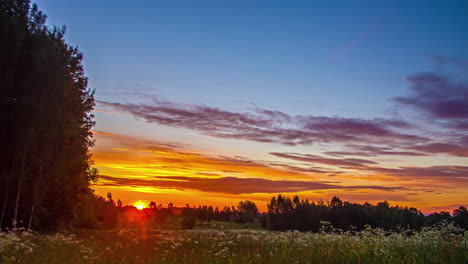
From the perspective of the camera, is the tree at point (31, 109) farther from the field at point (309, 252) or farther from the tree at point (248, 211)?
the tree at point (248, 211)

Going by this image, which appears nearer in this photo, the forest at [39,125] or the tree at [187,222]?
the forest at [39,125]

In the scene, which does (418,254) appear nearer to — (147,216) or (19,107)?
(19,107)

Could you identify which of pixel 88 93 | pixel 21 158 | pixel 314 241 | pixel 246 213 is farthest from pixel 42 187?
pixel 246 213

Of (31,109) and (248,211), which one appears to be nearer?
(31,109)

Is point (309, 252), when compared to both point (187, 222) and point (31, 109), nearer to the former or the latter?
point (31, 109)

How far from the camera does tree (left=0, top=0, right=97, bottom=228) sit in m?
22.8

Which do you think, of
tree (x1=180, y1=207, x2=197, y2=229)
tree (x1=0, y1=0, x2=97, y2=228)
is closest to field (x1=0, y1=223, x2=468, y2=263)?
tree (x1=0, y1=0, x2=97, y2=228)

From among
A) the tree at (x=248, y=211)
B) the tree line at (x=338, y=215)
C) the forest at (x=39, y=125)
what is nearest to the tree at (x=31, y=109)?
the forest at (x=39, y=125)

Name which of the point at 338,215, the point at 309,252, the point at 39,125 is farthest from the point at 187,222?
the point at 309,252

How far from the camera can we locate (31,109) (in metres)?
22.8

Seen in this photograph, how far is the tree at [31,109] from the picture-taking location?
22750 millimetres

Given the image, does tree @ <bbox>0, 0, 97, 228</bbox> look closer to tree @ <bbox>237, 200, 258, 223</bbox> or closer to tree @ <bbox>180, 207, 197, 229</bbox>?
tree @ <bbox>180, 207, 197, 229</bbox>

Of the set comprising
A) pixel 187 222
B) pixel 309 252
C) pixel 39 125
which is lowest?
pixel 187 222

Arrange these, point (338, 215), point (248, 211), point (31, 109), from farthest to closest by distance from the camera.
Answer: point (248, 211) < point (338, 215) < point (31, 109)
